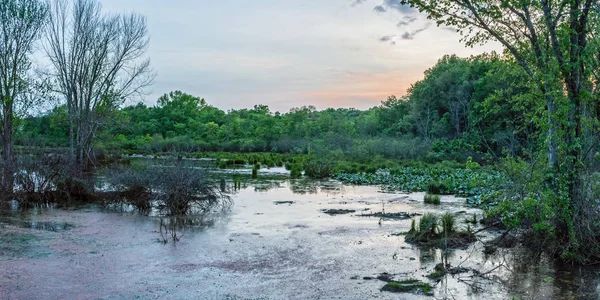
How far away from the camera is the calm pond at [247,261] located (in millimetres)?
6895

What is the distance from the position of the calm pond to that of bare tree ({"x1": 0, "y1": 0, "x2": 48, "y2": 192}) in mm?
4792

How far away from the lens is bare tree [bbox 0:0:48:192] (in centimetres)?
1700

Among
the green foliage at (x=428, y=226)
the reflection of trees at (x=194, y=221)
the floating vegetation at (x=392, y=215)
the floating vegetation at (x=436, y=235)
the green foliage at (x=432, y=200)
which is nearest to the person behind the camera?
the floating vegetation at (x=436, y=235)

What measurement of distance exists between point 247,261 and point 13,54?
45.9ft

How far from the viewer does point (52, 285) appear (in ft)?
23.2

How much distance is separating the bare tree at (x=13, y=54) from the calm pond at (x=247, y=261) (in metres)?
4.79

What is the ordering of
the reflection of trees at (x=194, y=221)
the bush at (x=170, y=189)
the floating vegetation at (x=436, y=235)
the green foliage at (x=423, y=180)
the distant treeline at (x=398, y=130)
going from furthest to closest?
the distant treeline at (x=398, y=130) → the green foliage at (x=423, y=180) → the bush at (x=170, y=189) → the reflection of trees at (x=194, y=221) → the floating vegetation at (x=436, y=235)

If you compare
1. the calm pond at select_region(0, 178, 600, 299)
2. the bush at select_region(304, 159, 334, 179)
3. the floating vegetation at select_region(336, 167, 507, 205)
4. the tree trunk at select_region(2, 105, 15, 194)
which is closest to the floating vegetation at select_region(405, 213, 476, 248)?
the calm pond at select_region(0, 178, 600, 299)

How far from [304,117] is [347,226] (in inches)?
2570

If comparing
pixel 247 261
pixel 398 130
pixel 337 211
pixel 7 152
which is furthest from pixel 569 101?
pixel 398 130

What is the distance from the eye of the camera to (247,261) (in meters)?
8.66

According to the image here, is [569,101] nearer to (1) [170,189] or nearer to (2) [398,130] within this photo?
(1) [170,189]

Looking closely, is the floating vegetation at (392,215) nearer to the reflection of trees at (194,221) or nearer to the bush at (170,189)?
the reflection of trees at (194,221)

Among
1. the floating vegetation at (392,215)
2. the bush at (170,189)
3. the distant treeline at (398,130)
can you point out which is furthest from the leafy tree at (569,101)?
the distant treeline at (398,130)
